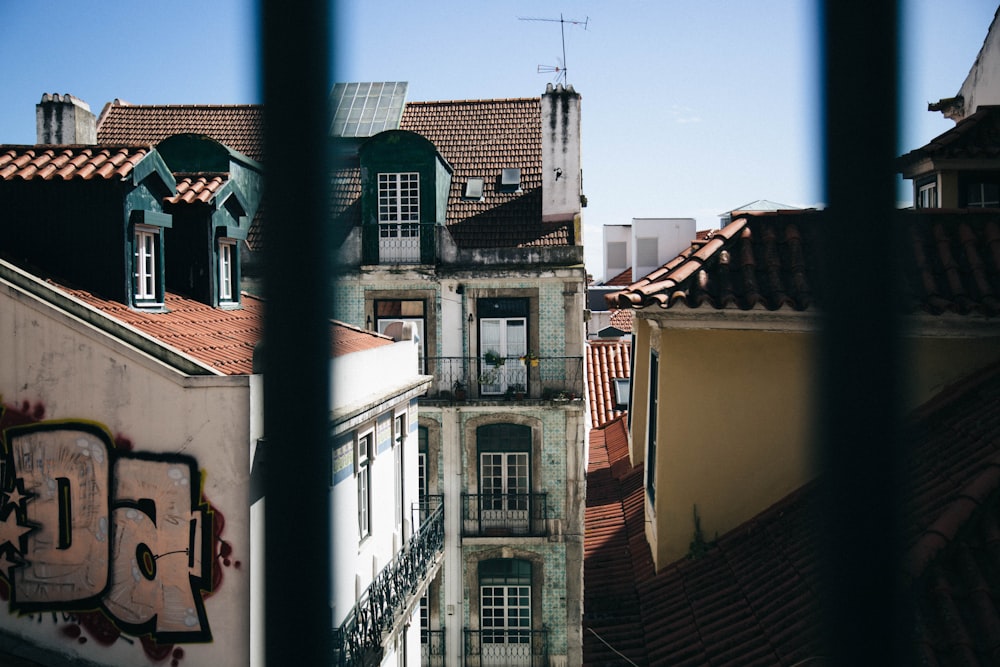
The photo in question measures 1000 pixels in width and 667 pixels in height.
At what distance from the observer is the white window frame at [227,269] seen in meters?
13.3

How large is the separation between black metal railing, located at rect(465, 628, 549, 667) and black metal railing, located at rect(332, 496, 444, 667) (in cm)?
504

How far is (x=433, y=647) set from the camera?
2123 centimetres

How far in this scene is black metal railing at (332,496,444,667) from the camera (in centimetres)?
1033

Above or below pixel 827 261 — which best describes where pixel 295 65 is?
above

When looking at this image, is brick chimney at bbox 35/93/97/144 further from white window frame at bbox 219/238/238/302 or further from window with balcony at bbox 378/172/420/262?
white window frame at bbox 219/238/238/302

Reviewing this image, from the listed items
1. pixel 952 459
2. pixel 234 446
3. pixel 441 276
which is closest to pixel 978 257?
pixel 952 459

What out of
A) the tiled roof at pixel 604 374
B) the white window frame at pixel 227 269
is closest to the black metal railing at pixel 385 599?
the white window frame at pixel 227 269

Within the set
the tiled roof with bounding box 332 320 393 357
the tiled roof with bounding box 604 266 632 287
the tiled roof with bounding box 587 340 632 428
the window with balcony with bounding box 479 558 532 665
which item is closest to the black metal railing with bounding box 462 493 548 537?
the window with balcony with bounding box 479 558 532 665

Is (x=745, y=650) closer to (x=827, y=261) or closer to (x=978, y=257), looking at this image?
(x=978, y=257)

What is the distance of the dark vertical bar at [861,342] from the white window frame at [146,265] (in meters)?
10.1

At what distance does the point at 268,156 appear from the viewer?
4.15 feet

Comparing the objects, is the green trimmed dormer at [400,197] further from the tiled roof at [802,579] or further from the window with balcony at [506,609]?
the tiled roof at [802,579]

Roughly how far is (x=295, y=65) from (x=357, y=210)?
67.5ft

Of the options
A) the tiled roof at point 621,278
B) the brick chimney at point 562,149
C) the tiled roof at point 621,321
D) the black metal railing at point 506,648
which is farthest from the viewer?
the tiled roof at point 621,278
